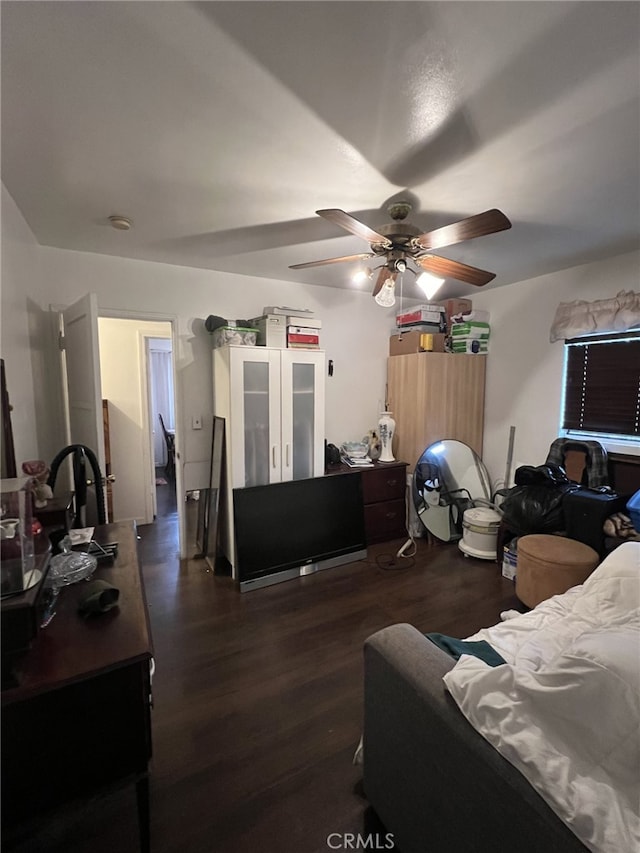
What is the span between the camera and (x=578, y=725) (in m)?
0.80

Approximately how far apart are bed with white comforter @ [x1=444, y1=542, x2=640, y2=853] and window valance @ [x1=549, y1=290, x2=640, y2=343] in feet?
8.69

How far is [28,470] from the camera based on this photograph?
1719 mm

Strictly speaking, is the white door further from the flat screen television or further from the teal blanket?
the teal blanket

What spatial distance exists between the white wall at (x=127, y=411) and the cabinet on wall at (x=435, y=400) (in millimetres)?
2669

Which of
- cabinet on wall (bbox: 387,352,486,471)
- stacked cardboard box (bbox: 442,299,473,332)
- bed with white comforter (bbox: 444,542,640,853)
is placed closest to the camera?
bed with white comforter (bbox: 444,542,640,853)

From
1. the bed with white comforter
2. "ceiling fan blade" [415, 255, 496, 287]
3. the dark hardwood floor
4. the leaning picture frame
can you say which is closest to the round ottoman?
the dark hardwood floor

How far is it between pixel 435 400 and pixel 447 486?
91 centimetres

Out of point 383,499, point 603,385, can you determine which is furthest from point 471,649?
point 603,385

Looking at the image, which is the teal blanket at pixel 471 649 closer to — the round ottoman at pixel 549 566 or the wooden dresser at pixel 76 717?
the wooden dresser at pixel 76 717

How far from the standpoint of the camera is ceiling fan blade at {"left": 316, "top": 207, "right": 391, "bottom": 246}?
5.31ft

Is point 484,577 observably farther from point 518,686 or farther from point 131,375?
point 131,375

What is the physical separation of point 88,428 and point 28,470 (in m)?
0.70

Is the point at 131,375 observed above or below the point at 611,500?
above

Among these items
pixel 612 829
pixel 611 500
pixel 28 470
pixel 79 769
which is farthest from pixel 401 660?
pixel 611 500
